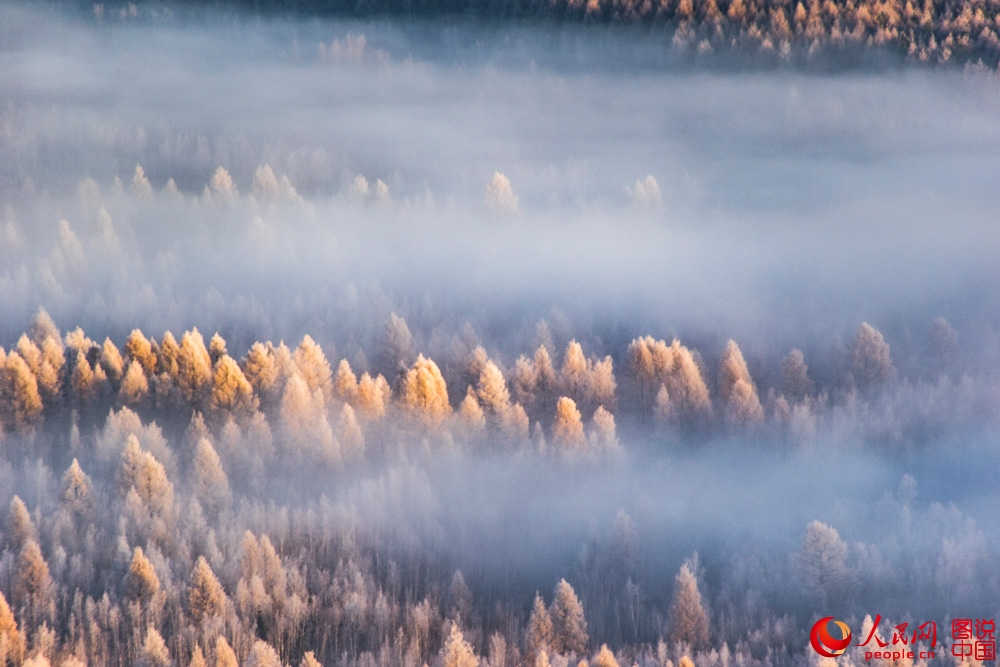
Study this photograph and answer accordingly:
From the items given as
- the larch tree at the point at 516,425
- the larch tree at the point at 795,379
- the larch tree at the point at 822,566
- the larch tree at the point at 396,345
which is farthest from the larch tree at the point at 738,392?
Result: the larch tree at the point at 396,345

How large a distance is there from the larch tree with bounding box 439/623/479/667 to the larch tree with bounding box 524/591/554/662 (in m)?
2.17

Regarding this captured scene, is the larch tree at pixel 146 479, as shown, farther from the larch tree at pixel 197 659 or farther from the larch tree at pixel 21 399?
the larch tree at pixel 197 659

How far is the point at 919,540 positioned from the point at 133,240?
92899 mm

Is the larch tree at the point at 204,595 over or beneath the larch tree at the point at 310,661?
beneath

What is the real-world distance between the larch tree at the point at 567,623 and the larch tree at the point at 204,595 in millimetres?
13038

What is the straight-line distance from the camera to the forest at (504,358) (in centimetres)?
5697

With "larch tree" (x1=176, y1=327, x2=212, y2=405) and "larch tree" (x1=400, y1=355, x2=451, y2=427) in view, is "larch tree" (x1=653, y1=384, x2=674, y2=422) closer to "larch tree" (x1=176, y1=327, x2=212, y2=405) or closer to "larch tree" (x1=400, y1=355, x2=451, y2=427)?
"larch tree" (x1=400, y1=355, x2=451, y2=427)

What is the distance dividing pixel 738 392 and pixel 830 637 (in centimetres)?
3176

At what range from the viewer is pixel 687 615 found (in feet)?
183

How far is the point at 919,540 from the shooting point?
6669 centimetres

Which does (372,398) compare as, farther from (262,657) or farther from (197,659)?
(262,657)

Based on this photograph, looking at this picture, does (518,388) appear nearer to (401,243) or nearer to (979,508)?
(979,508)

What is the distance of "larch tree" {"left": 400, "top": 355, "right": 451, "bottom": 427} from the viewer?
78312 millimetres

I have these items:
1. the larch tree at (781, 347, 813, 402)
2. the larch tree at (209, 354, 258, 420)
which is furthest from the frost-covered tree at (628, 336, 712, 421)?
the larch tree at (209, 354, 258, 420)
